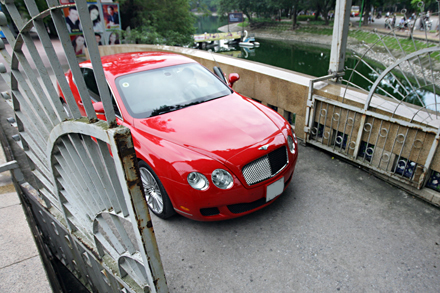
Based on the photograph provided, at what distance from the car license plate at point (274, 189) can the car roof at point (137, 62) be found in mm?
2367

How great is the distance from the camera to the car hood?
300 centimetres

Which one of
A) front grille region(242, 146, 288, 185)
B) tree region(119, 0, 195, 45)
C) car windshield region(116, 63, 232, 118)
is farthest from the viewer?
tree region(119, 0, 195, 45)

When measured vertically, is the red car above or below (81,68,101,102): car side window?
below

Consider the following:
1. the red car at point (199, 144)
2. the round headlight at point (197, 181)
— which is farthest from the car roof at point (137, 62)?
the round headlight at point (197, 181)

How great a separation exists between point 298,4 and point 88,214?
51.3 meters

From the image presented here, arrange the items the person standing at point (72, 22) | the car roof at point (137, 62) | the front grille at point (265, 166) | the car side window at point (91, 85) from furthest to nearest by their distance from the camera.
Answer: the person standing at point (72, 22)
the car side window at point (91, 85)
the car roof at point (137, 62)
the front grille at point (265, 166)

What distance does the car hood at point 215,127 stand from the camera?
2996 mm

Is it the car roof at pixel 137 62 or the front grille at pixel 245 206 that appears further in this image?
the car roof at pixel 137 62

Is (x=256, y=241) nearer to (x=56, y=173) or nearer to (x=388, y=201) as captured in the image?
(x=388, y=201)

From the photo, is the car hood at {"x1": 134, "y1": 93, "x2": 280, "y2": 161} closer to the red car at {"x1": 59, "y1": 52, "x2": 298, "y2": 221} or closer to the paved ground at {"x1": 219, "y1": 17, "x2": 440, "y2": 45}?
the red car at {"x1": 59, "y1": 52, "x2": 298, "y2": 221}

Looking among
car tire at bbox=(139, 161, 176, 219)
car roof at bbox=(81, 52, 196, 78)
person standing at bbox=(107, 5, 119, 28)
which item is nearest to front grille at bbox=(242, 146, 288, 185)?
car tire at bbox=(139, 161, 176, 219)

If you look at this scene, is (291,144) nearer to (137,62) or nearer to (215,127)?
(215,127)

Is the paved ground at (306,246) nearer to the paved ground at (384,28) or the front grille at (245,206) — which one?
the front grille at (245,206)

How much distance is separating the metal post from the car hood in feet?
6.38
